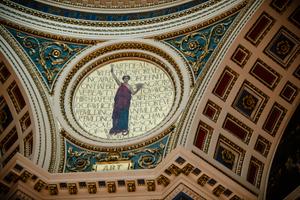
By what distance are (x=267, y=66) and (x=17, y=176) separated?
7143 millimetres

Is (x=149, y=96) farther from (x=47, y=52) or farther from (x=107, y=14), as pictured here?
(x=107, y=14)

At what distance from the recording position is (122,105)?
22.5 metres

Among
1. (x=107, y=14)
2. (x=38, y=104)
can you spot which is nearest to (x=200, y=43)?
(x=107, y=14)

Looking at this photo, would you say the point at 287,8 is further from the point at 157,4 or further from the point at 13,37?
the point at 13,37


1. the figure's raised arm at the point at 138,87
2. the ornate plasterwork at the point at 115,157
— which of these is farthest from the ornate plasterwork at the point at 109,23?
the ornate plasterwork at the point at 115,157

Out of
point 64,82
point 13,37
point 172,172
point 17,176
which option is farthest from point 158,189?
point 13,37

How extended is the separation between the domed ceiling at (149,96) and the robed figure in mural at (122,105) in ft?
0.11

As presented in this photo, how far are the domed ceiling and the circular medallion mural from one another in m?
0.03

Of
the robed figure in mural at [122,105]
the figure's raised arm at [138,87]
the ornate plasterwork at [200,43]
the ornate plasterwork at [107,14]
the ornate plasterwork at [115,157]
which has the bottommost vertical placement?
the ornate plasterwork at [115,157]

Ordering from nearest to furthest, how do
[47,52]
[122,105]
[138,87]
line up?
[122,105], [138,87], [47,52]

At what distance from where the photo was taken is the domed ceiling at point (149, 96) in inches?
773

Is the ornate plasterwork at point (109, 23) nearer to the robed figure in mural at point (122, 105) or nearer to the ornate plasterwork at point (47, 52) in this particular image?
the ornate plasterwork at point (47, 52)

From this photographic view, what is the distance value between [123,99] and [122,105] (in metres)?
0.22

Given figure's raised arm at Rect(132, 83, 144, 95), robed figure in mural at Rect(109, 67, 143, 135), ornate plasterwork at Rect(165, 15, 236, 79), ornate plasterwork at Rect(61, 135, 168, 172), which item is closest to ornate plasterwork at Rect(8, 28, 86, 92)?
robed figure in mural at Rect(109, 67, 143, 135)
